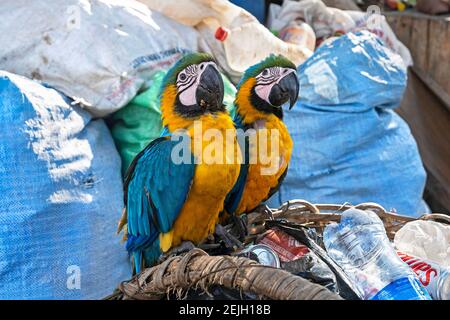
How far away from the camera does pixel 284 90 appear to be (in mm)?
1368

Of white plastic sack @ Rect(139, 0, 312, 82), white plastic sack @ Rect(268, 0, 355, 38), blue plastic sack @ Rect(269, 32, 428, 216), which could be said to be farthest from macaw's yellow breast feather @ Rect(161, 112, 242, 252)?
white plastic sack @ Rect(268, 0, 355, 38)

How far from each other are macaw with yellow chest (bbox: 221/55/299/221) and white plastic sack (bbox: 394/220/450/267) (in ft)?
0.98

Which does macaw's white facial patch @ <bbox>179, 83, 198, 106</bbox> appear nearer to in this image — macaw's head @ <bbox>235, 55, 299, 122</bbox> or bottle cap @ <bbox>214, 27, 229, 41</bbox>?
macaw's head @ <bbox>235, 55, 299, 122</bbox>

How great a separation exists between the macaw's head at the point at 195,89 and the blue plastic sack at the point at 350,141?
735 millimetres

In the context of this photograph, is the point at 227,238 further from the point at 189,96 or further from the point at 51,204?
the point at 51,204

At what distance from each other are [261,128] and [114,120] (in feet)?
2.25

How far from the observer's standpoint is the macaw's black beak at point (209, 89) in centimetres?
121

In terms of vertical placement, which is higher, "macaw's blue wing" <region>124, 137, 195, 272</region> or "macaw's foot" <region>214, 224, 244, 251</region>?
"macaw's blue wing" <region>124, 137, 195, 272</region>

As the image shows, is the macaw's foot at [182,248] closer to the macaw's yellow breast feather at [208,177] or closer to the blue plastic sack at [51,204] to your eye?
the macaw's yellow breast feather at [208,177]

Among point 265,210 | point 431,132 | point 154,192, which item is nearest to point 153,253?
point 154,192

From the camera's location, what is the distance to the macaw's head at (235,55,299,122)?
1.37 meters

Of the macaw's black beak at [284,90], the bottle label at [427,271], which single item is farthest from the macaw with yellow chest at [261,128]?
the bottle label at [427,271]

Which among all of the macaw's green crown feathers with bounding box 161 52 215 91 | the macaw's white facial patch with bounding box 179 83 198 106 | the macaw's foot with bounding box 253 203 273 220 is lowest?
the macaw's foot with bounding box 253 203 273 220
